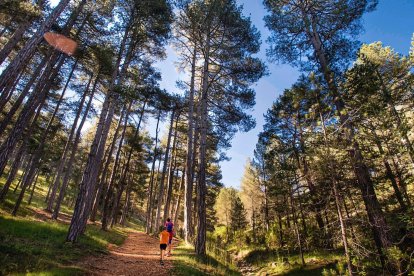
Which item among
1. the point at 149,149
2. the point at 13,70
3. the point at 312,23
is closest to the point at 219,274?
the point at 13,70

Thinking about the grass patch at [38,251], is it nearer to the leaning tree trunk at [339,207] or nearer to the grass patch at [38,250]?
the grass patch at [38,250]

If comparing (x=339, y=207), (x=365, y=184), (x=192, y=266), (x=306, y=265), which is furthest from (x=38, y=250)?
(x=306, y=265)

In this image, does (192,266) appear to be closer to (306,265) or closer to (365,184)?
(365,184)

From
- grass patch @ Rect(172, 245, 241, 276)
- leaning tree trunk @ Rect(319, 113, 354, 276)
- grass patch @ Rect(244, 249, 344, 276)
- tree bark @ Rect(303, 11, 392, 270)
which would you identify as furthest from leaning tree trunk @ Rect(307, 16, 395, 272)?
grass patch @ Rect(244, 249, 344, 276)

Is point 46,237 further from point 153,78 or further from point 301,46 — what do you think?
point 301,46

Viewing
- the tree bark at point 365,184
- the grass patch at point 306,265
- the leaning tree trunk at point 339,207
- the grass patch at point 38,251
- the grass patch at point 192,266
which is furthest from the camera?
the grass patch at point 306,265

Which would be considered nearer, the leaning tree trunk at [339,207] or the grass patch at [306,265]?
the leaning tree trunk at [339,207]

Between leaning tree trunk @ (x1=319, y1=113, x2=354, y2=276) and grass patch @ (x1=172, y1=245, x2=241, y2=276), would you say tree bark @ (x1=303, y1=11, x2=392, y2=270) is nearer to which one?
leaning tree trunk @ (x1=319, y1=113, x2=354, y2=276)

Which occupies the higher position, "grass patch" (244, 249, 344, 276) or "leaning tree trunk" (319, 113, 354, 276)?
"leaning tree trunk" (319, 113, 354, 276)

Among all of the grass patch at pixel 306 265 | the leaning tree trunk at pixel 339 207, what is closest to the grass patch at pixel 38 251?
the leaning tree trunk at pixel 339 207

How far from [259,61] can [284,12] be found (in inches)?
115

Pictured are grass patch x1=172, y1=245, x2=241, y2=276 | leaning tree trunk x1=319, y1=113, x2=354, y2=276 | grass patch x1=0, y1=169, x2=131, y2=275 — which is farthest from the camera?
grass patch x1=172, y1=245, x2=241, y2=276

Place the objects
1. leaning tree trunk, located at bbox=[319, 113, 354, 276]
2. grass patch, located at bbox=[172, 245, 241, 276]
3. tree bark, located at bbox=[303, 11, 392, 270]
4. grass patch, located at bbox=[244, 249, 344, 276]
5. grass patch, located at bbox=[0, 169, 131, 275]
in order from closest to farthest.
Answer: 1. leaning tree trunk, located at bbox=[319, 113, 354, 276]
2. grass patch, located at bbox=[0, 169, 131, 275]
3. tree bark, located at bbox=[303, 11, 392, 270]
4. grass patch, located at bbox=[172, 245, 241, 276]
5. grass patch, located at bbox=[244, 249, 344, 276]

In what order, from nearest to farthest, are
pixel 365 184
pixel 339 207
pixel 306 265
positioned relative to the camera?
1. pixel 339 207
2. pixel 365 184
3. pixel 306 265
